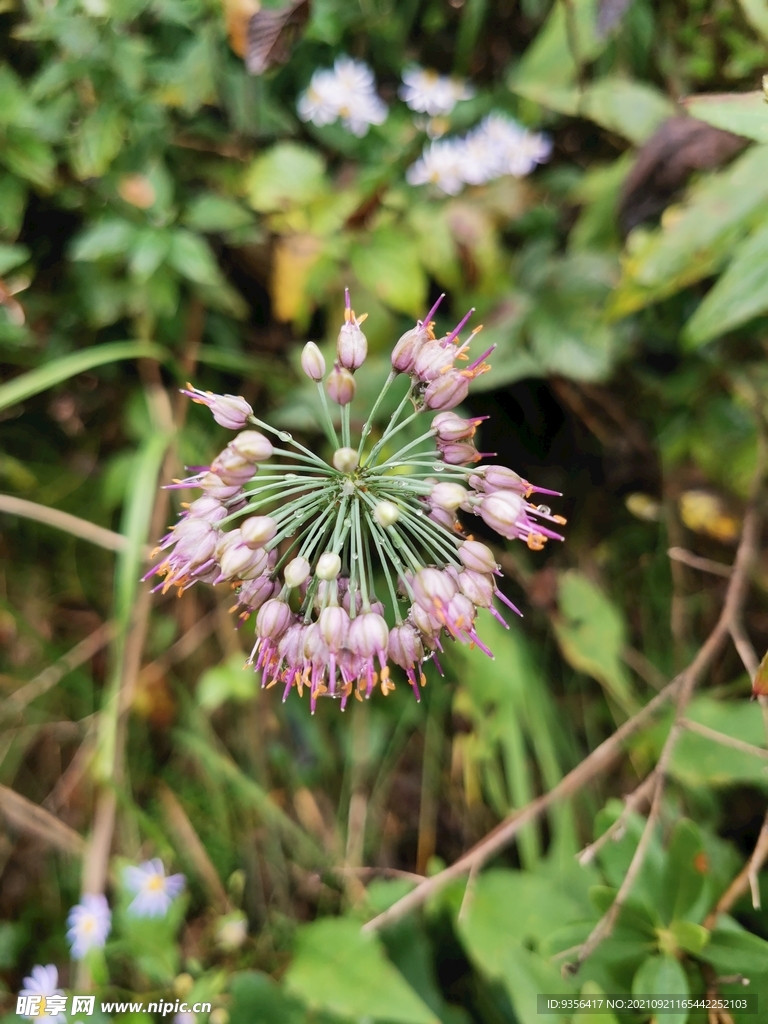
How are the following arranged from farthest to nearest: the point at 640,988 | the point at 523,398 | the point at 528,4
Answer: the point at 523,398
the point at 528,4
the point at 640,988

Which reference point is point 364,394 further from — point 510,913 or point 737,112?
point 510,913

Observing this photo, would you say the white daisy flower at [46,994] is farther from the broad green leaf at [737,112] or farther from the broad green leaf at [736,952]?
the broad green leaf at [737,112]

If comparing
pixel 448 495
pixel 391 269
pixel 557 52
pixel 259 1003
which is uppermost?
pixel 557 52

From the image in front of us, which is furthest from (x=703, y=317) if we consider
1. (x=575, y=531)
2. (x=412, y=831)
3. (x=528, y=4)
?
(x=412, y=831)

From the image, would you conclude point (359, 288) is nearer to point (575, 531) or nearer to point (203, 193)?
point (203, 193)

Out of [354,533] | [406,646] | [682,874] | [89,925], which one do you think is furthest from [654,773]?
[89,925]

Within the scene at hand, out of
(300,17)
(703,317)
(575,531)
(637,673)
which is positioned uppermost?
(300,17)

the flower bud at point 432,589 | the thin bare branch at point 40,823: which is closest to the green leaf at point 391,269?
the flower bud at point 432,589
